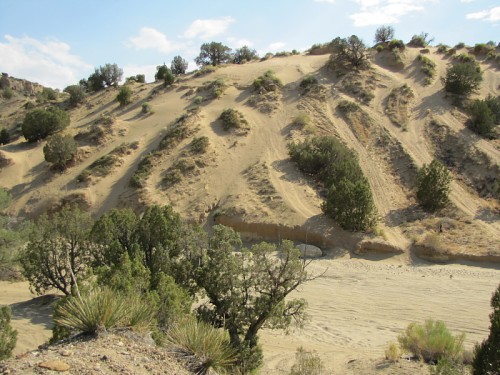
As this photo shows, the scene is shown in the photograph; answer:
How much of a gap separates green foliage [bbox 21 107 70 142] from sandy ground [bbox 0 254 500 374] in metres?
20.9

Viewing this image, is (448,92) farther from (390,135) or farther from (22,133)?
(22,133)

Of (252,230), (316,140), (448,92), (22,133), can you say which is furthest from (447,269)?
(22,133)

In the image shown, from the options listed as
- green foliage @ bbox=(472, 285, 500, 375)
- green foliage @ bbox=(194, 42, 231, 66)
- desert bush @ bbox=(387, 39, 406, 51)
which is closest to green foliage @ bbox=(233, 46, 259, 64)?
green foliage @ bbox=(194, 42, 231, 66)

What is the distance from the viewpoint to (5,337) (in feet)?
30.8

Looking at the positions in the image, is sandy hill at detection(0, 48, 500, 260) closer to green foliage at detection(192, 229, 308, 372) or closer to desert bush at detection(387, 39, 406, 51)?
desert bush at detection(387, 39, 406, 51)

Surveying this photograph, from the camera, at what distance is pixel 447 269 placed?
19.9 meters

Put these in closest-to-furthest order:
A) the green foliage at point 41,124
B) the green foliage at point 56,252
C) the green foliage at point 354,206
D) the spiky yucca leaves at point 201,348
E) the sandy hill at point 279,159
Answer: the spiky yucca leaves at point 201,348, the green foliage at point 56,252, the green foliage at point 354,206, the sandy hill at point 279,159, the green foliage at point 41,124

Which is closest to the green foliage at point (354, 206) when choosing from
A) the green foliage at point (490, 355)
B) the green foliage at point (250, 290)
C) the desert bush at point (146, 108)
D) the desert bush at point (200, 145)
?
the desert bush at point (200, 145)

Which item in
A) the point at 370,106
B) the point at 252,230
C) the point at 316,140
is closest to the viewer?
the point at 252,230

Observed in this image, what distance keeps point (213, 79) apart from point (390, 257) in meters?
28.1

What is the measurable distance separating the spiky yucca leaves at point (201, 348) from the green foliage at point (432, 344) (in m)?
5.61

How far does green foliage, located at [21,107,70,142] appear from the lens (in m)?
36.5

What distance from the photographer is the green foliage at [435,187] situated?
24.5 metres

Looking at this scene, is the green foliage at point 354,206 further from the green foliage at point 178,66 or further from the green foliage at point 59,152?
the green foliage at point 178,66
